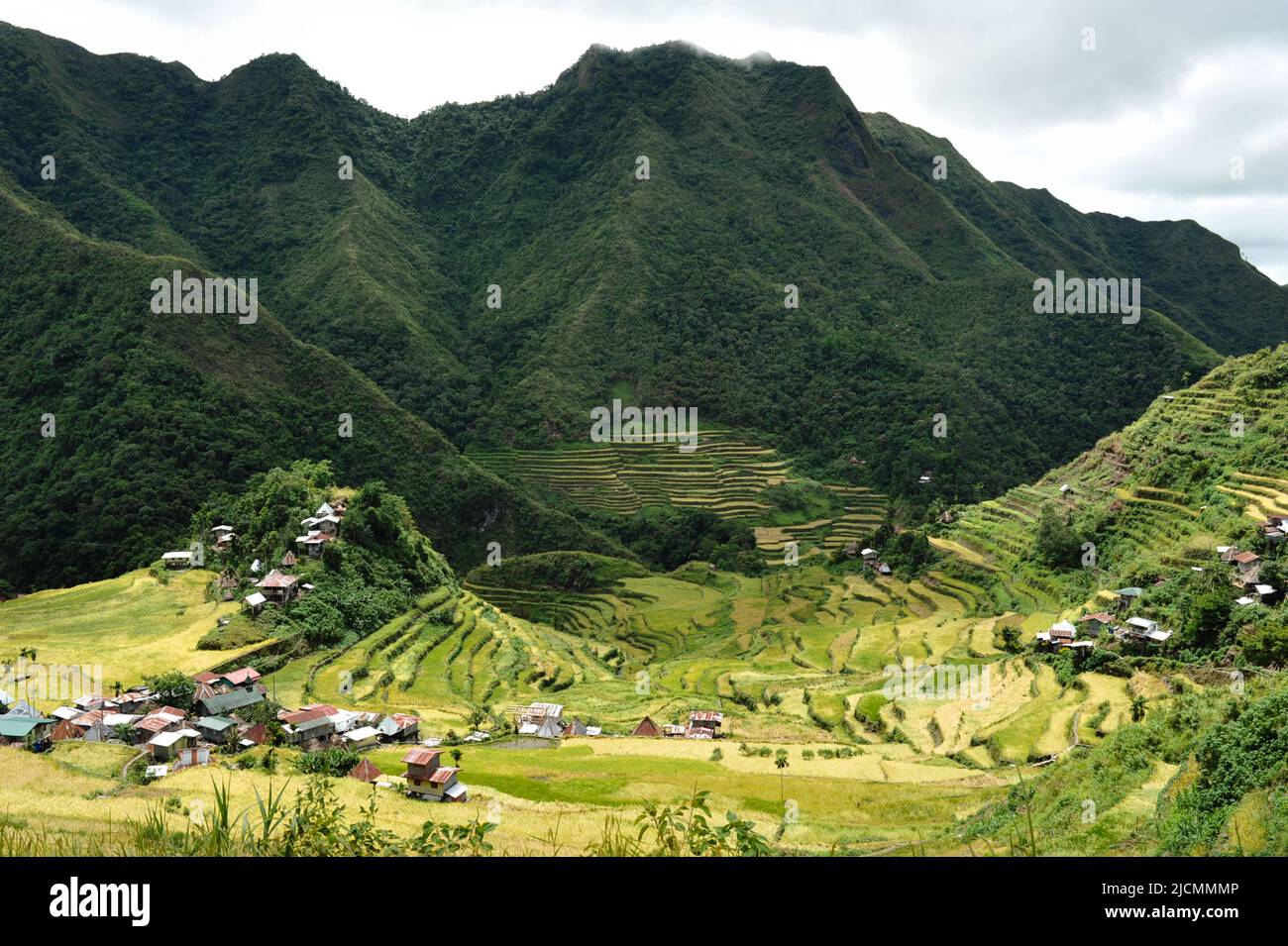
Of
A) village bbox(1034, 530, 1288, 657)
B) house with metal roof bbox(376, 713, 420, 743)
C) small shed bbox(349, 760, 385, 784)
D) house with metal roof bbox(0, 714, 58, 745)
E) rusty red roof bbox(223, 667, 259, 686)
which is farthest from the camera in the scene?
rusty red roof bbox(223, 667, 259, 686)

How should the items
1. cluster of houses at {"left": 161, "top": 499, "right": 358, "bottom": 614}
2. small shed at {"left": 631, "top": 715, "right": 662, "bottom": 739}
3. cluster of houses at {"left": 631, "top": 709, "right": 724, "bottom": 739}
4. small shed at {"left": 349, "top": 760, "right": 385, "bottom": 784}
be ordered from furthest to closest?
cluster of houses at {"left": 161, "top": 499, "right": 358, "bottom": 614} → small shed at {"left": 631, "top": 715, "right": 662, "bottom": 739} → cluster of houses at {"left": 631, "top": 709, "right": 724, "bottom": 739} → small shed at {"left": 349, "top": 760, "right": 385, "bottom": 784}

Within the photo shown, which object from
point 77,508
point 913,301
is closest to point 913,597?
point 77,508

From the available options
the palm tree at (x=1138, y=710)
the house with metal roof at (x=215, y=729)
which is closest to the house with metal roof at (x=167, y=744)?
the house with metal roof at (x=215, y=729)

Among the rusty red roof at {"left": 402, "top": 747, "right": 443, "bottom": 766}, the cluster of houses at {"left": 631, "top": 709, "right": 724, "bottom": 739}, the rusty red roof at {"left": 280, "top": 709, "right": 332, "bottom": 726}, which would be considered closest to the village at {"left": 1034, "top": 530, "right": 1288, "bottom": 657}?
the cluster of houses at {"left": 631, "top": 709, "right": 724, "bottom": 739}

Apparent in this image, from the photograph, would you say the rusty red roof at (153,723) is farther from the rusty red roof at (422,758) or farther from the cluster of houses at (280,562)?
the cluster of houses at (280,562)

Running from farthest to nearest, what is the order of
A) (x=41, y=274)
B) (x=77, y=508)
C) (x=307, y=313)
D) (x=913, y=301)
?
(x=913, y=301), (x=307, y=313), (x=41, y=274), (x=77, y=508)

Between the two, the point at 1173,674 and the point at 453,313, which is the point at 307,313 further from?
the point at 1173,674

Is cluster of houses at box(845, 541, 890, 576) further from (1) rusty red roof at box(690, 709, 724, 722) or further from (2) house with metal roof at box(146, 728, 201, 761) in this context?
(2) house with metal roof at box(146, 728, 201, 761)
